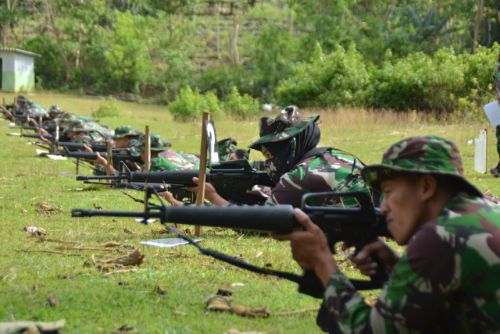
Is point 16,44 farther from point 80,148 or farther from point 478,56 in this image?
point 80,148

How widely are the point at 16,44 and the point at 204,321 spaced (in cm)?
7021

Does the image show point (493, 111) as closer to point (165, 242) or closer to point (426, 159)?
point (165, 242)

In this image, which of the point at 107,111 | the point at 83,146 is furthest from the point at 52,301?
the point at 107,111

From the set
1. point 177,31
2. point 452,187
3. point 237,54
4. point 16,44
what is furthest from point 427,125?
point 16,44

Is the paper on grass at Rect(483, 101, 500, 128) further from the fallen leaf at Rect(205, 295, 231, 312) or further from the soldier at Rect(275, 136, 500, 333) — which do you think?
Answer: the soldier at Rect(275, 136, 500, 333)

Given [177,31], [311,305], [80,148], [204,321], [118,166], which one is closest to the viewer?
[204,321]

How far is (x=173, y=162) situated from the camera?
12.7m

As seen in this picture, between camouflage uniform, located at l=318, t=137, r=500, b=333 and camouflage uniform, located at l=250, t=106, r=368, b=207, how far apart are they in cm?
352

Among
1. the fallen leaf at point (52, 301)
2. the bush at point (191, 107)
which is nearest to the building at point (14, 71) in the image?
the bush at point (191, 107)

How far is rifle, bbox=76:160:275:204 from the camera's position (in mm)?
8930

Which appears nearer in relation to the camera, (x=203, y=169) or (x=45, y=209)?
(x=203, y=169)

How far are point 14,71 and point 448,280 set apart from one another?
58388mm

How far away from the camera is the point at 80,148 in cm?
1822

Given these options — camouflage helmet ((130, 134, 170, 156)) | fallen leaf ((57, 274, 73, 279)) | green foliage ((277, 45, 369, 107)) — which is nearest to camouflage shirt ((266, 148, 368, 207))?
fallen leaf ((57, 274, 73, 279))
